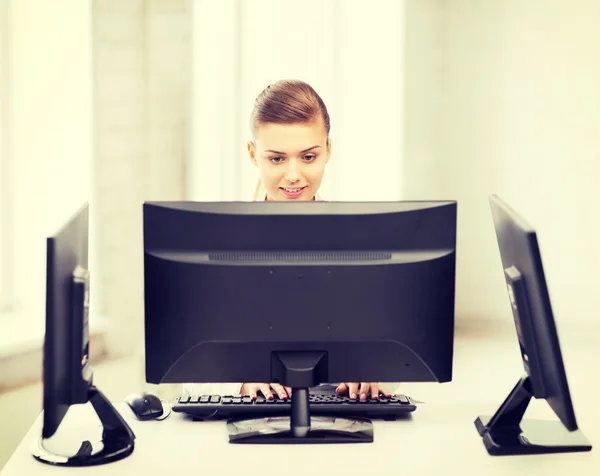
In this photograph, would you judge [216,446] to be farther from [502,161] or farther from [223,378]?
[502,161]

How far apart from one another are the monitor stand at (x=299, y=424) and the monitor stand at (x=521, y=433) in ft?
0.72

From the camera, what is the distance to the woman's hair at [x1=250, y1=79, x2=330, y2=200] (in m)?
1.86

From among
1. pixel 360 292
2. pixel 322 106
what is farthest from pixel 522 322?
pixel 322 106

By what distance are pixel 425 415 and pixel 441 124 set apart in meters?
1.76

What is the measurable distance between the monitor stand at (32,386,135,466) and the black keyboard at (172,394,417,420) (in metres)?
0.15

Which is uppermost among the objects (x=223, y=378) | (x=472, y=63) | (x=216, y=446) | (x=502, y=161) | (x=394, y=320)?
(x=472, y=63)

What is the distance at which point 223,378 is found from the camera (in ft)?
4.18

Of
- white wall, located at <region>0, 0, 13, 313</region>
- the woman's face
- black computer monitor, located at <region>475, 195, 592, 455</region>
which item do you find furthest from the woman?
white wall, located at <region>0, 0, 13, 313</region>

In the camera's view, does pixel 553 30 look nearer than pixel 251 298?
No

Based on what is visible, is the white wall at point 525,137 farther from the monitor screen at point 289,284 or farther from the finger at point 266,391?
the monitor screen at point 289,284

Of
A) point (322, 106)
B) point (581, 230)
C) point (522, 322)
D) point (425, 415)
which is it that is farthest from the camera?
point (581, 230)

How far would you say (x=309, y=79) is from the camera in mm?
2809

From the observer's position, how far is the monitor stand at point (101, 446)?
1201mm

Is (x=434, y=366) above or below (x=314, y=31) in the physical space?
below
